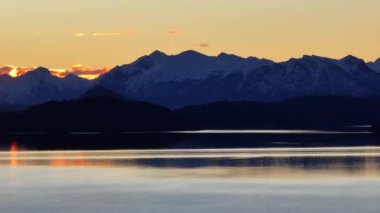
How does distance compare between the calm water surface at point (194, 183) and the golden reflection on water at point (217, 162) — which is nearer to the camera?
the calm water surface at point (194, 183)

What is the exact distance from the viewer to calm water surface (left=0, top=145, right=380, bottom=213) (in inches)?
2921

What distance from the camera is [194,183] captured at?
3740 inches

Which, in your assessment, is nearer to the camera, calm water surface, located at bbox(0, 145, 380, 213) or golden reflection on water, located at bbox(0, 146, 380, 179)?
calm water surface, located at bbox(0, 145, 380, 213)

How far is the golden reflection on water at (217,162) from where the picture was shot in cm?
10775

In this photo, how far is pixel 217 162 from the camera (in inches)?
5103

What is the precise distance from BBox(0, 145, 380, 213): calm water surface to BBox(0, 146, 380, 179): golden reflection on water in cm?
13

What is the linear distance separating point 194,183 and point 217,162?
34792 mm

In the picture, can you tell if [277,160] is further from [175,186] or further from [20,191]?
[20,191]

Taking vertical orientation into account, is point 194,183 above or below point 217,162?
below

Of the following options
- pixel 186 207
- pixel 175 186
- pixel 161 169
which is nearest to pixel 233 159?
pixel 161 169

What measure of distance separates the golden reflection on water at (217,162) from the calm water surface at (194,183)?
13 cm

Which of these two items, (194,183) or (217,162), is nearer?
(194,183)

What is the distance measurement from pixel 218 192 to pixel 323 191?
9695 millimetres

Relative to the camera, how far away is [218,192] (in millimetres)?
85125
